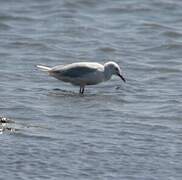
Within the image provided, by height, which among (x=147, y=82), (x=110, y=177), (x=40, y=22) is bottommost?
(x=110, y=177)

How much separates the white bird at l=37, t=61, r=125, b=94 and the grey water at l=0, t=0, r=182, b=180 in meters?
0.18

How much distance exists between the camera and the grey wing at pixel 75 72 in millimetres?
12664

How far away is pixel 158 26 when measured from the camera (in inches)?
689

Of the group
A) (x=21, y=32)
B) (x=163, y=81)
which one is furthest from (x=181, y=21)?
(x=163, y=81)

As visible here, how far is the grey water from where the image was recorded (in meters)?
8.77

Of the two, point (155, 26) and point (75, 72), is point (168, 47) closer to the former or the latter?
point (155, 26)

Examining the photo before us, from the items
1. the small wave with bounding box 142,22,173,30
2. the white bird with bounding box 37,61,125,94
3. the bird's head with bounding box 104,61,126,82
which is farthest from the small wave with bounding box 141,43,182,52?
the white bird with bounding box 37,61,125,94

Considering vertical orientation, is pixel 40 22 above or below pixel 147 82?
above

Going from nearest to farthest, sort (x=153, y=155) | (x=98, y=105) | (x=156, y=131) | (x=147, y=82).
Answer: (x=153, y=155) → (x=156, y=131) → (x=98, y=105) → (x=147, y=82)

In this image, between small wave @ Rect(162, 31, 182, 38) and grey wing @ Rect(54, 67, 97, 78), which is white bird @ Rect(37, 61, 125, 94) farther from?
small wave @ Rect(162, 31, 182, 38)

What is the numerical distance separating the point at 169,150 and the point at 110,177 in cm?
116

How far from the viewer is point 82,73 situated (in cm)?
1270

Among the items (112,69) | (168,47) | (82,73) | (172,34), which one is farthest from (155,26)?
(82,73)

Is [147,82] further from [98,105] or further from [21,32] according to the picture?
[21,32]
